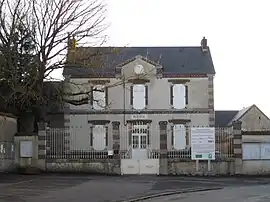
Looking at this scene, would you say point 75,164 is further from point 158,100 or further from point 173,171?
point 158,100

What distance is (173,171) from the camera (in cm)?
3297

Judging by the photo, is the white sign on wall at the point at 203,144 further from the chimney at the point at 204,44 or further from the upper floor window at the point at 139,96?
the chimney at the point at 204,44

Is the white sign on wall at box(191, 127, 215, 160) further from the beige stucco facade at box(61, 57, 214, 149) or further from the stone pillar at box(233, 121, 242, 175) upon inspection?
the beige stucco facade at box(61, 57, 214, 149)

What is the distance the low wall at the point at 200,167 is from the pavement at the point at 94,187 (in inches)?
54.4

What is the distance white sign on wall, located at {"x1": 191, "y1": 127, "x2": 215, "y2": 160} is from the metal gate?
2350mm

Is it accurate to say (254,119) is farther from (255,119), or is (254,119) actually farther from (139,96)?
(139,96)

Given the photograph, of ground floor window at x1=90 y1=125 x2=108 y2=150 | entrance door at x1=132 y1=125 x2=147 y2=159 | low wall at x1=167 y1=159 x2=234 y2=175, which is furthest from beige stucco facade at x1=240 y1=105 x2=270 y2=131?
low wall at x1=167 y1=159 x2=234 y2=175

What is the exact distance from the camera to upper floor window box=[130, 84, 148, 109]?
51000 mm

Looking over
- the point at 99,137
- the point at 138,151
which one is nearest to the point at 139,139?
the point at 138,151

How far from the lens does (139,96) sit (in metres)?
51.2

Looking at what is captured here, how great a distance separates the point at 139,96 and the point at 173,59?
18.1 ft

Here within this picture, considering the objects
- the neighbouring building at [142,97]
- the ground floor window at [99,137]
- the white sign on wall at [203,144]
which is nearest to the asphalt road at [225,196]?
the white sign on wall at [203,144]

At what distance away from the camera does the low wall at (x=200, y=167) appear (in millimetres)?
32938

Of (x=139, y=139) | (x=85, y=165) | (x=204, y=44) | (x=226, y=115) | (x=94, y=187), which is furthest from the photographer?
(x=226, y=115)
